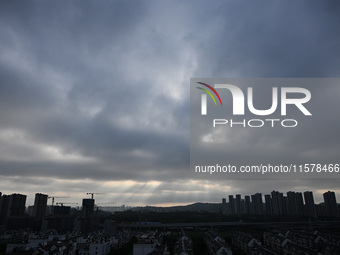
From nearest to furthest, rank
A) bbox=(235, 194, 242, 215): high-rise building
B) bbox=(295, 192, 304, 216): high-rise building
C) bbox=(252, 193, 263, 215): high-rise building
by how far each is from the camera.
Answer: bbox=(295, 192, 304, 216): high-rise building, bbox=(252, 193, 263, 215): high-rise building, bbox=(235, 194, 242, 215): high-rise building

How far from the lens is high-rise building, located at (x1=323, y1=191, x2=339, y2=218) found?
35.7 m

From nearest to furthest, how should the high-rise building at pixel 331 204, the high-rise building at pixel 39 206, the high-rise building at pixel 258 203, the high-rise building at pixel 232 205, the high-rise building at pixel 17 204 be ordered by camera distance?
the high-rise building at pixel 331 204 → the high-rise building at pixel 17 204 → the high-rise building at pixel 39 206 → the high-rise building at pixel 258 203 → the high-rise building at pixel 232 205

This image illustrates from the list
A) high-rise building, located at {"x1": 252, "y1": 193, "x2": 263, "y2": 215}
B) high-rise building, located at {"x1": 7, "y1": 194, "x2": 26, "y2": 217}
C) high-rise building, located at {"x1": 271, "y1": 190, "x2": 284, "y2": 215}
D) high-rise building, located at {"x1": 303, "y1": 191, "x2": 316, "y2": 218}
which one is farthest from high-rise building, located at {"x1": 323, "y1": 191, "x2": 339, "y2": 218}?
high-rise building, located at {"x1": 7, "y1": 194, "x2": 26, "y2": 217}

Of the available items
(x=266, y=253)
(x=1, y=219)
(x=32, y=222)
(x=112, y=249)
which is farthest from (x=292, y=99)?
(x=32, y=222)

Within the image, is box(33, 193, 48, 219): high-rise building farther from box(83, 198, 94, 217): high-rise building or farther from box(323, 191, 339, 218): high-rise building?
box(323, 191, 339, 218): high-rise building

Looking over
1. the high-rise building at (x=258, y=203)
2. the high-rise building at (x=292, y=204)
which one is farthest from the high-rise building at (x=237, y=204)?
the high-rise building at (x=292, y=204)

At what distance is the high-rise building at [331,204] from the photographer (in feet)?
117

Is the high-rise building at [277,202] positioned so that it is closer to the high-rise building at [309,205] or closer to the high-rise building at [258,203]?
the high-rise building at [258,203]

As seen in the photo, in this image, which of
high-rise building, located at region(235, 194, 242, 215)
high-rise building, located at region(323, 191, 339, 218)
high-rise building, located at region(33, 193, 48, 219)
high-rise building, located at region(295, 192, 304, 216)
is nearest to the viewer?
high-rise building, located at region(323, 191, 339, 218)

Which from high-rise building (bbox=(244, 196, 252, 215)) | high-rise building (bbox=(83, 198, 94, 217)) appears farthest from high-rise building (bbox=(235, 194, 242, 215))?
high-rise building (bbox=(83, 198, 94, 217))

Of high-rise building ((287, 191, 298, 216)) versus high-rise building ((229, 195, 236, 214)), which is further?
high-rise building ((229, 195, 236, 214))

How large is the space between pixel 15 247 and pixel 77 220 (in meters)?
22.0

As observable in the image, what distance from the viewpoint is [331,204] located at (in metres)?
36.7

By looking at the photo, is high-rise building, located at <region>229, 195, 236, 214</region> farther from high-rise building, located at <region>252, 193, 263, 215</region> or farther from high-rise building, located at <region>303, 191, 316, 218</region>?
high-rise building, located at <region>303, 191, 316, 218</region>
